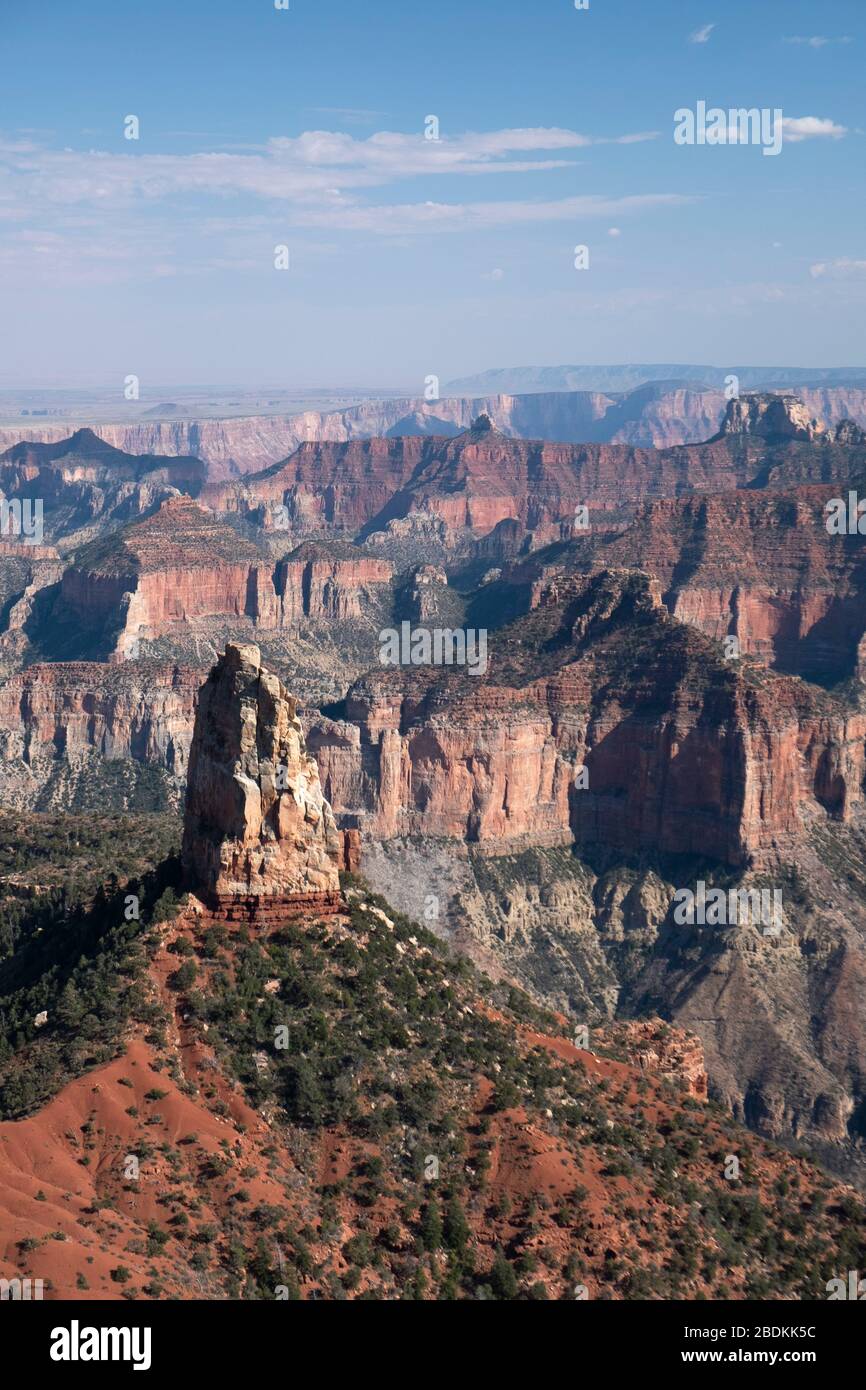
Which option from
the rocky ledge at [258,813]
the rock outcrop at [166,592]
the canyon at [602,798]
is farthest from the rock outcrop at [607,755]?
the rock outcrop at [166,592]

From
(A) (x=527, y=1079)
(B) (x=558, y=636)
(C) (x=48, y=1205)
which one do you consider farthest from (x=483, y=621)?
(C) (x=48, y=1205)

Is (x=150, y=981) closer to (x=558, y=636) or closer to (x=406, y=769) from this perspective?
(x=406, y=769)

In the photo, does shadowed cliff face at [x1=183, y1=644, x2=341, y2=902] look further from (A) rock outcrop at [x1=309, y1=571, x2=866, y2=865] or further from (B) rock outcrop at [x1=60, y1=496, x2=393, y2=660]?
(B) rock outcrop at [x1=60, y1=496, x2=393, y2=660]

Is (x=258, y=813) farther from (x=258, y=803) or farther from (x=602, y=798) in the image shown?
(x=602, y=798)

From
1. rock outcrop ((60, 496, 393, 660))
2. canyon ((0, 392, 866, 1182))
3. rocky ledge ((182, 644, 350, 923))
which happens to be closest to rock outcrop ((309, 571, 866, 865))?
canyon ((0, 392, 866, 1182))

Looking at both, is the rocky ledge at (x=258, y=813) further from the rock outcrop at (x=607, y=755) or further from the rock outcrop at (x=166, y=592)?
the rock outcrop at (x=166, y=592)

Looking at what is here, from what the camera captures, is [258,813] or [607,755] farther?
[607,755]


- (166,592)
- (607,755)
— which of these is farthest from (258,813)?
(166,592)

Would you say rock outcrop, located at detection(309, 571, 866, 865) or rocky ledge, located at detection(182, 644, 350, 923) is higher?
rocky ledge, located at detection(182, 644, 350, 923)
